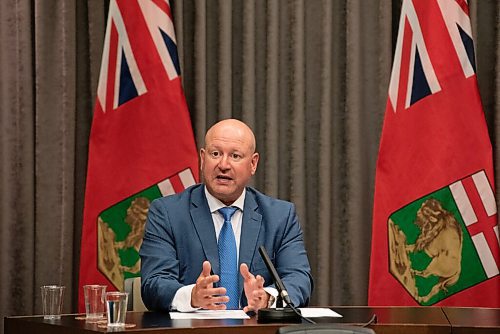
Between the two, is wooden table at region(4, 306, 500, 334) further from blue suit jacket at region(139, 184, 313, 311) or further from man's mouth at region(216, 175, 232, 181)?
man's mouth at region(216, 175, 232, 181)

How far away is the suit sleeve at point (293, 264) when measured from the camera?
341 cm

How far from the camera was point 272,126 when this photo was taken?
4953mm

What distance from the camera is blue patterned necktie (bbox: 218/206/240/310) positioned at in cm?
345

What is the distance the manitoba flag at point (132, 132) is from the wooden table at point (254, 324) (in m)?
1.47

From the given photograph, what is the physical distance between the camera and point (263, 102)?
16.6 feet

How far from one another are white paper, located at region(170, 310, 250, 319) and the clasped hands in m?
0.02

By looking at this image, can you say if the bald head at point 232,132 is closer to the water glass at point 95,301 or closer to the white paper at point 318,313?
the white paper at point 318,313

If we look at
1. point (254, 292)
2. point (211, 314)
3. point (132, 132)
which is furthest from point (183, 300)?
point (132, 132)

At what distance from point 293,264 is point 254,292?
46 cm

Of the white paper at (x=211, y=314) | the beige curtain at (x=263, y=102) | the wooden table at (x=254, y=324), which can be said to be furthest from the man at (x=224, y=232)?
the beige curtain at (x=263, y=102)

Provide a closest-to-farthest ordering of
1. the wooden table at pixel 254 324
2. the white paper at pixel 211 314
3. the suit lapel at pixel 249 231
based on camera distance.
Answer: the wooden table at pixel 254 324
the white paper at pixel 211 314
the suit lapel at pixel 249 231

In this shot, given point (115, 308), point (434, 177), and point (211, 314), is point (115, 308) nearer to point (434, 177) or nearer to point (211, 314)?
point (211, 314)

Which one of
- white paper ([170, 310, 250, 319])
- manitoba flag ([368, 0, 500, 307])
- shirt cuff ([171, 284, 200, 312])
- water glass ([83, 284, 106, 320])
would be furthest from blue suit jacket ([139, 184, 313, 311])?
manitoba flag ([368, 0, 500, 307])

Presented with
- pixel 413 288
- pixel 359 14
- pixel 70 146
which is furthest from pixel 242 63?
pixel 413 288
